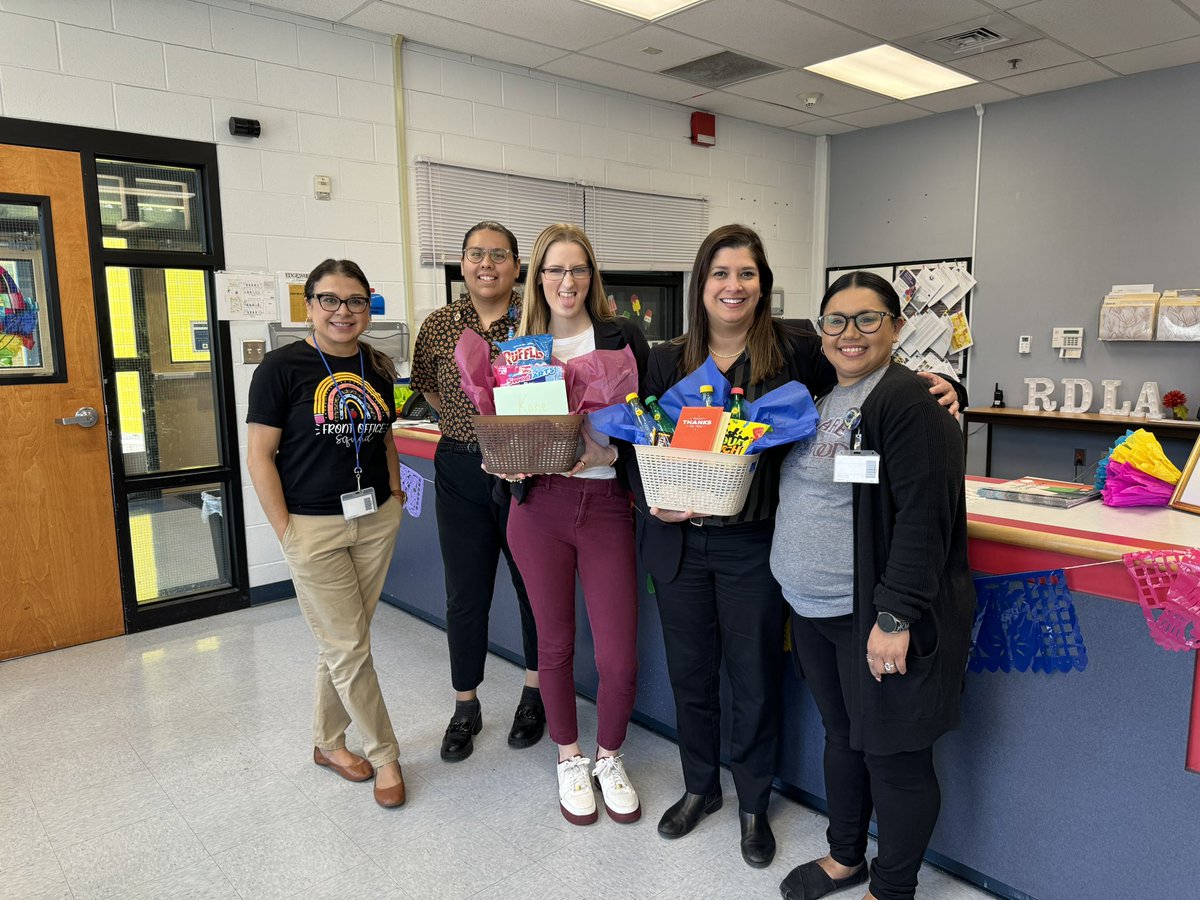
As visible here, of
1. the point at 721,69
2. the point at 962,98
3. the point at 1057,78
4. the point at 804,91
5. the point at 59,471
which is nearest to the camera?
the point at 59,471

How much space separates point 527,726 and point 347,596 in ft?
2.51

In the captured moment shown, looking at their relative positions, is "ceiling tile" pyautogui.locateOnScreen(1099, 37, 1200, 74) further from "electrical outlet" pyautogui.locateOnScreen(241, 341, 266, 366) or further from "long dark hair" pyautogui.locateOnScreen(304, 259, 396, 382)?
"electrical outlet" pyautogui.locateOnScreen(241, 341, 266, 366)

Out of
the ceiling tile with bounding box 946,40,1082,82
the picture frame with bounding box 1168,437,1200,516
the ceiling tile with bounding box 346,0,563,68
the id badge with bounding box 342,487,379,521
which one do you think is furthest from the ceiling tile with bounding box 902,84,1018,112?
the id badge with bounding box 342,487,379,521

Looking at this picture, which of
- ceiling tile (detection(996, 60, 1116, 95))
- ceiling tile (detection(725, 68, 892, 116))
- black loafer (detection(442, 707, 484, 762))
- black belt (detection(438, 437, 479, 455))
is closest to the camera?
black belt (detection(438, 437, 479, 455))

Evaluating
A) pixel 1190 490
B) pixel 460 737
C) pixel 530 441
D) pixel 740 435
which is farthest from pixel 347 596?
pixel 1190 490

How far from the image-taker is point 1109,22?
4.01 m

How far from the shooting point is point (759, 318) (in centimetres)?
188

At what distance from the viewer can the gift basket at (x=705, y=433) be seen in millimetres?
1608

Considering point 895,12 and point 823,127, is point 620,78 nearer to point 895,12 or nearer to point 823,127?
point 895,12

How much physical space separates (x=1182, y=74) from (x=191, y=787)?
5.92m

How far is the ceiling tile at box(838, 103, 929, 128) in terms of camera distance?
557cm

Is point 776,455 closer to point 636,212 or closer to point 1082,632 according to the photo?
point 1082,632

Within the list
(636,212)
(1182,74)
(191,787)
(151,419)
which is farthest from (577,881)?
(1182,74)

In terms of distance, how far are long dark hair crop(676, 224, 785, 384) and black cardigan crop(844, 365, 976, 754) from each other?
0.98 ft
